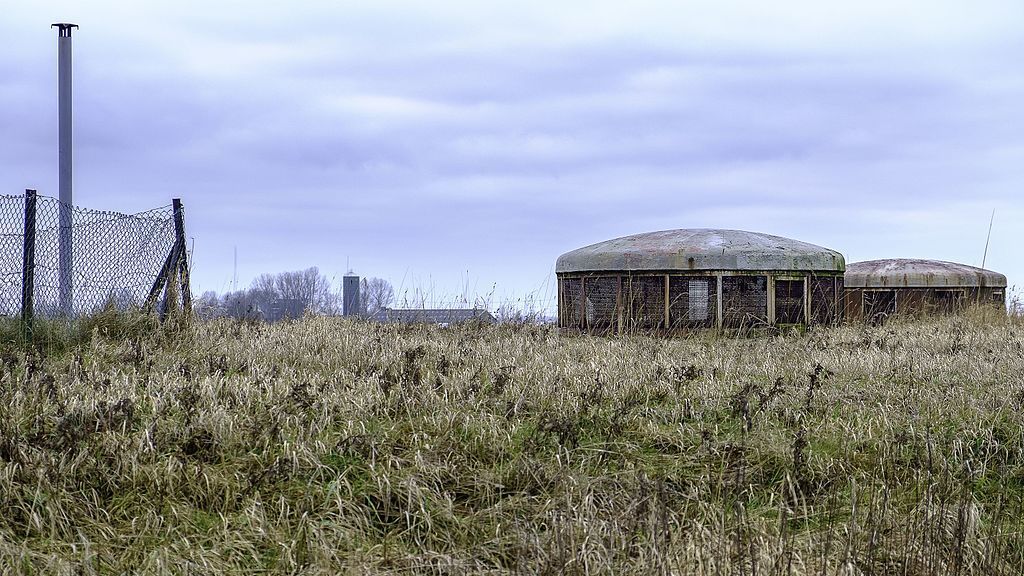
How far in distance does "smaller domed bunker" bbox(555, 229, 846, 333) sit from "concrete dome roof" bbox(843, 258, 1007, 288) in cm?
607

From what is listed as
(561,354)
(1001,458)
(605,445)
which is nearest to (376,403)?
(605,445)

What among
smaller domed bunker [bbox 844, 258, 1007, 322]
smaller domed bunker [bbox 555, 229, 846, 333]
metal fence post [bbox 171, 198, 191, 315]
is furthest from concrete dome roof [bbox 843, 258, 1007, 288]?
metal fence post [bbox 171, 198, 191, 315]

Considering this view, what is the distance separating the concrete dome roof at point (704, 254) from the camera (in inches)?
457

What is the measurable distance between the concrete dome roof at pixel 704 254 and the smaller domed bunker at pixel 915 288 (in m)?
5.48

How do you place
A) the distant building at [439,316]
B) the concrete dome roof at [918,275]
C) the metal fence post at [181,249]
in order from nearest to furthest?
the metal fence post at [181,249]
the distant building at [439,316]
the concrete dome roof at [918,275]

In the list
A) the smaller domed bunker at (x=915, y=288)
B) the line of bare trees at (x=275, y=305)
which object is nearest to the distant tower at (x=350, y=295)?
the line of bare trees at (x=275, y=305)

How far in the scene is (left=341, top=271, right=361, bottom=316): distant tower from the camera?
13.3 meters

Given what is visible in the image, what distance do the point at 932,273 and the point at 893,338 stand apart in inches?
305

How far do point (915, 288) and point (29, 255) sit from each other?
591 inches

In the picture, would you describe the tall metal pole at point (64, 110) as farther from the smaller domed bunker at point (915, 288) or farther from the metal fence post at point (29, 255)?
the smaller domed bunker at point (915, 288)

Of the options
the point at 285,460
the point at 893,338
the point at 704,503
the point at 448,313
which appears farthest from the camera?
the point at 448,313

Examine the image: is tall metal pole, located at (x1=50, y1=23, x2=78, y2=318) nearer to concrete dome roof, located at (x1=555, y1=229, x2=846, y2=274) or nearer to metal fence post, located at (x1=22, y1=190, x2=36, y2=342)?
metal fence post, located at (x1=22, y1=190, x2=36, y2=342)

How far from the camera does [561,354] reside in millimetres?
8383

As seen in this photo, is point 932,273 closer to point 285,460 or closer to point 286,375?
point 286,375
